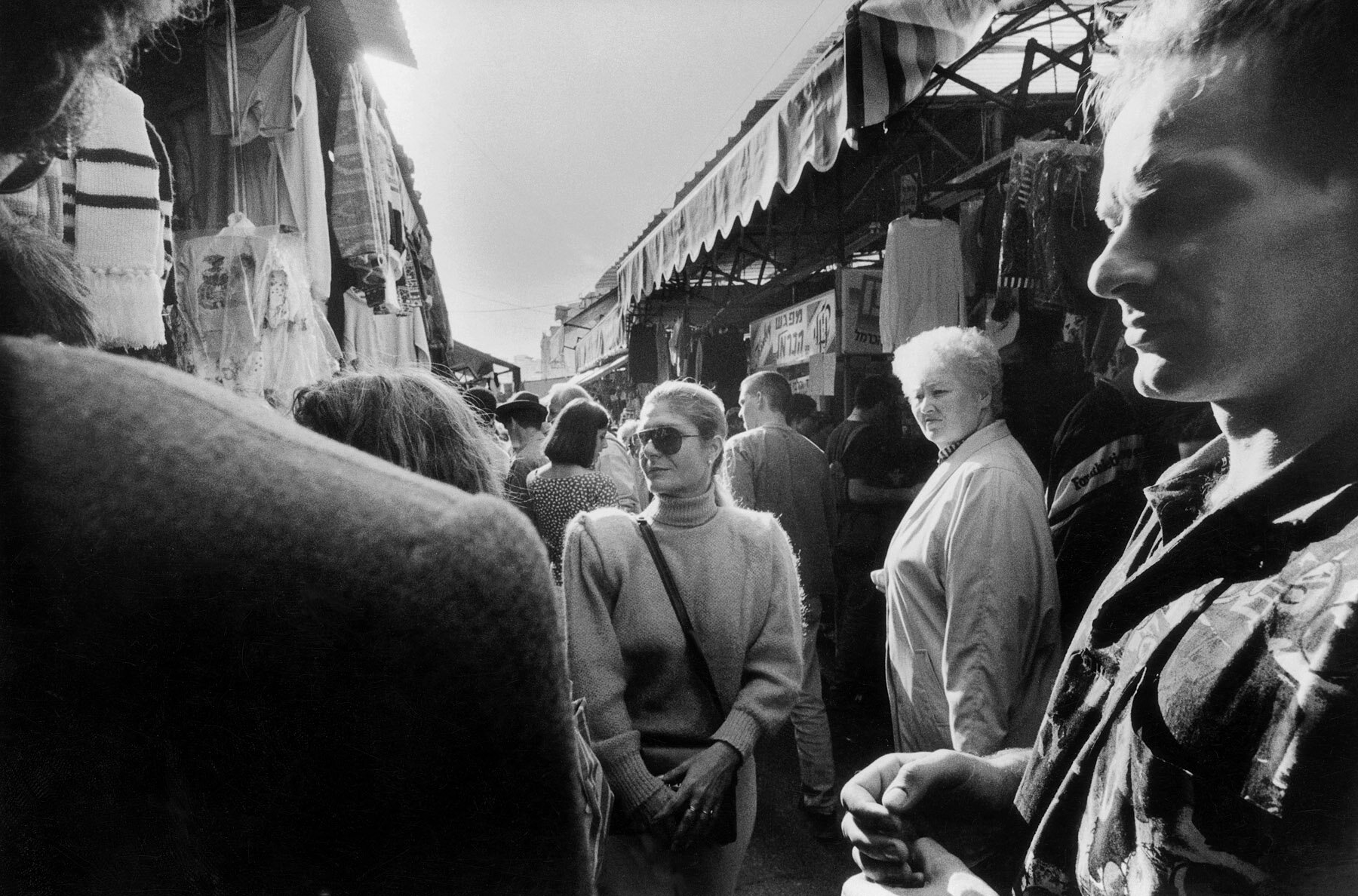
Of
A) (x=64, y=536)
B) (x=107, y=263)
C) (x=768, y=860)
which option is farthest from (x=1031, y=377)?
(x=64, y=536)

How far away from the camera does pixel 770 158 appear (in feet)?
12.5

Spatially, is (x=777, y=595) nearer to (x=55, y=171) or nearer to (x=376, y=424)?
(x=376, y=424)

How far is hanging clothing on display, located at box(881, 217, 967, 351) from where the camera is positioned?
397 cm

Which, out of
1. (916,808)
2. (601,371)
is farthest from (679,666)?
(601,371)

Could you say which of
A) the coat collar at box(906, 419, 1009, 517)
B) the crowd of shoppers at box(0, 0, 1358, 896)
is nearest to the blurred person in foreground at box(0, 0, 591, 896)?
the crowd of shoppers at box(0, 0, 1358, 896)

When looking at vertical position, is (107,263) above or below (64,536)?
above

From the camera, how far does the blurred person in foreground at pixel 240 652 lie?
0.37 m

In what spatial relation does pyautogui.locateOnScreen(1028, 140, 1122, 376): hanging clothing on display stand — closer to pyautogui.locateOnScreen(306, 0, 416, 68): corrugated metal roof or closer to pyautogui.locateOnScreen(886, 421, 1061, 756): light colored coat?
pyautogui.locateOnScreen(886, 421, 1061, 756): light colored coat

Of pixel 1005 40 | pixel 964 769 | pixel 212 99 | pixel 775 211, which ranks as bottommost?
pixel 964 769

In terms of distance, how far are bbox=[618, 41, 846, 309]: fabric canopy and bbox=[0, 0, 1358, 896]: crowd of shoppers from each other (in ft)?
8.24

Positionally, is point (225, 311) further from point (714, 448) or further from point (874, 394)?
point (874, 394)

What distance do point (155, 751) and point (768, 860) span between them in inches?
127

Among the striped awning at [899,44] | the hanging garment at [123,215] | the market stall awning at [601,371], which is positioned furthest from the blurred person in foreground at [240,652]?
the market stall awning at [601,371]

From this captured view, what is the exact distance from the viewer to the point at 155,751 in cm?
39
